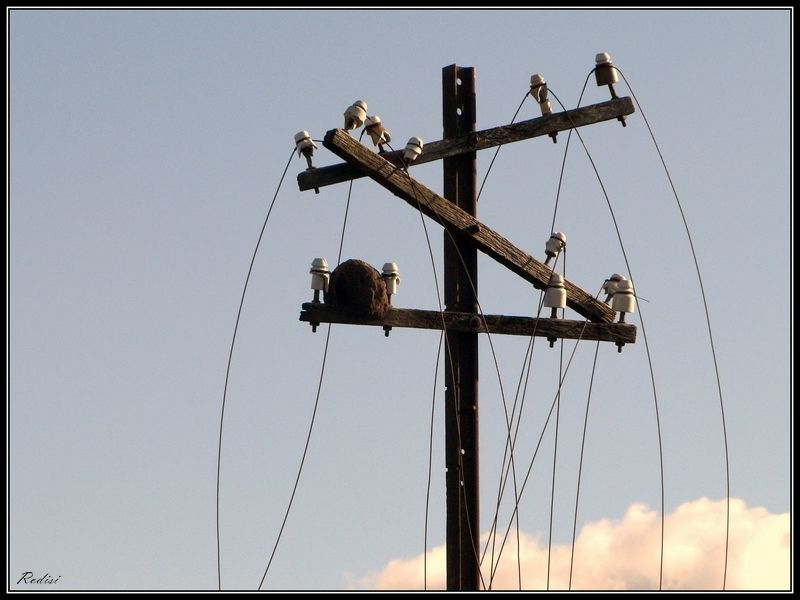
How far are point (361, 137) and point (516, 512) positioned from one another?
9.82ft

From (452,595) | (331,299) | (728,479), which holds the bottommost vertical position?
(452,595)

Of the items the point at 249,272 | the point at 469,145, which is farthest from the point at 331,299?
the point at 469,145

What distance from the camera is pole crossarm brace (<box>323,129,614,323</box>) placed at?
40.3 feet

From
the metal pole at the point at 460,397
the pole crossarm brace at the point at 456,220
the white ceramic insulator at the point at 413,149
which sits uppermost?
the white ceramic insulator at the point at 413,149

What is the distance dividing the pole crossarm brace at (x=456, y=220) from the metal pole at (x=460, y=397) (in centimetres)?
13

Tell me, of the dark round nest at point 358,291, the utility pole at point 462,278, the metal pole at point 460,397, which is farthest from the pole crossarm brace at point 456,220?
the dark round nest at point 358,291

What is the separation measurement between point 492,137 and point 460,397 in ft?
6.76

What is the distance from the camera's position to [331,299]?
12.0 metres

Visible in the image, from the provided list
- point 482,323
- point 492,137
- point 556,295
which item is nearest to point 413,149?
point 492,137

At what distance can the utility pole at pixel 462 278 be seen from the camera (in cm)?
1224


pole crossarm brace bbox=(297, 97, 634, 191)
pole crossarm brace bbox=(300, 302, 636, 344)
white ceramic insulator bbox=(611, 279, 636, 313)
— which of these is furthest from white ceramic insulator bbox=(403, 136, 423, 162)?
white ceramic insulator bbox=(611, 279, 636, 313)

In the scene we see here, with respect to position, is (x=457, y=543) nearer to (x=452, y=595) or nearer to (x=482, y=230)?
(x=452, y=595)

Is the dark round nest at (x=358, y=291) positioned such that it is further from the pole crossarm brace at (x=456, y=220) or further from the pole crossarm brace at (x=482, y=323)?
the pole crossarm brace at (x=456, y=220)

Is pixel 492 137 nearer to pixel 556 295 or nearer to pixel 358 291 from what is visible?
pixel 556 295
